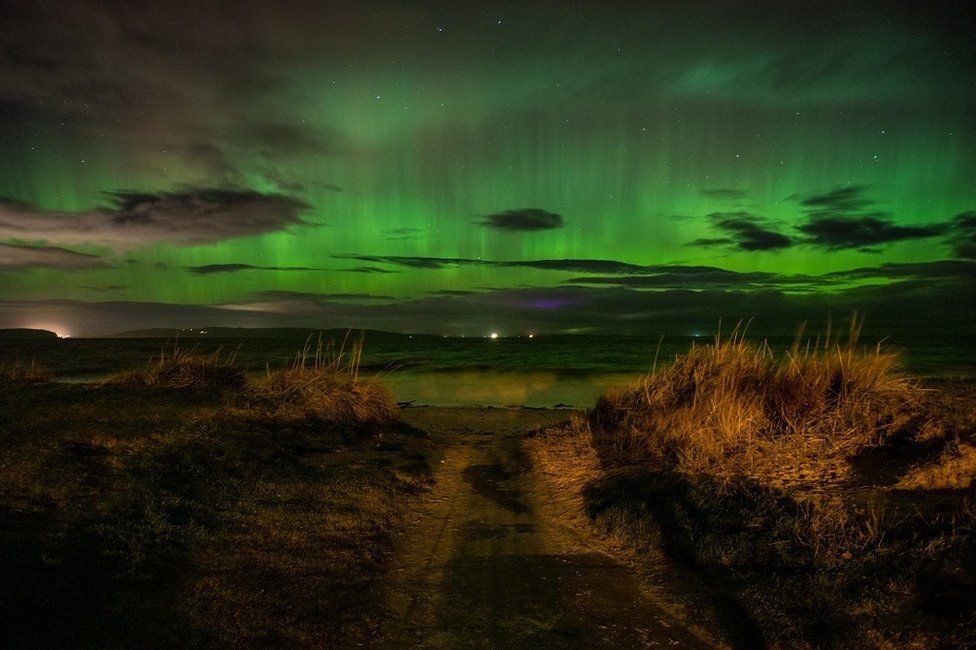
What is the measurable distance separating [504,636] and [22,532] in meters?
4.53

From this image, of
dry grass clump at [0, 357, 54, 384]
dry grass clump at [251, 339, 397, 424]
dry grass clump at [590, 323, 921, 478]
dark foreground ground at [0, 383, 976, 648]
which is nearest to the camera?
dark foreground ground at [0, 383, 976, 648]

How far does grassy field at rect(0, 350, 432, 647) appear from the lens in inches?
178

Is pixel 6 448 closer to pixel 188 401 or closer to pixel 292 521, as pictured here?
pixel 188 401

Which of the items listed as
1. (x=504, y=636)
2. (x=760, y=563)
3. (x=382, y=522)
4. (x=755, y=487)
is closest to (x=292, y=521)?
(x=382, y=522)

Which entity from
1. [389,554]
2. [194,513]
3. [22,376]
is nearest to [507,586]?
[389,554]

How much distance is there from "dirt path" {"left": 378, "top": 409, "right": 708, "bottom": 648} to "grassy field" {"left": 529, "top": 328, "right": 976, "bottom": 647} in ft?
1.76

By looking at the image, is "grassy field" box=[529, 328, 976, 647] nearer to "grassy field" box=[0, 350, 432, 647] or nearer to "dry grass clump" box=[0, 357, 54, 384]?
"grassy field" box=[0, 350, 432, 647]

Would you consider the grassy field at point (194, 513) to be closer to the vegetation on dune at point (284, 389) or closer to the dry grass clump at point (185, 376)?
the vegetation on dune at point (284, 389)

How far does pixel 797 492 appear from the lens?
686 centimetres

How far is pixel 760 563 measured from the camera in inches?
219

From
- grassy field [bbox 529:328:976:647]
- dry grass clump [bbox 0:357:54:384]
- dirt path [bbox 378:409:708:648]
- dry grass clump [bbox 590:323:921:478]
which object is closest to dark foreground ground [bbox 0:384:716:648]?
dirt path [bbox 378:409:708:648]

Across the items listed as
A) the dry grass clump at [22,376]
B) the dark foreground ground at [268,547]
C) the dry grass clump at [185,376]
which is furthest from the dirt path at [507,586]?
the dry grass clump at [22,376]

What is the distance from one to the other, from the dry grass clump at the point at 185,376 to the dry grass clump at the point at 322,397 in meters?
0.74

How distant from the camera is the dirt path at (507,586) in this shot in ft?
15.1
